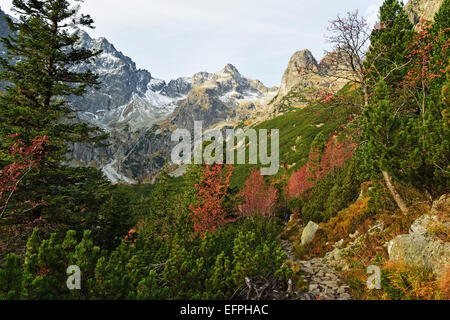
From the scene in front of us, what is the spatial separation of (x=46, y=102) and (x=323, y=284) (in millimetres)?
13715

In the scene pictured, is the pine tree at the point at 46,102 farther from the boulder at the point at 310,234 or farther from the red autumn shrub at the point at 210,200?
the boulder at the point at 310,234

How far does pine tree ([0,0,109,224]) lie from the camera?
28.5 feet

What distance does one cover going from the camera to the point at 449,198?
5.91m

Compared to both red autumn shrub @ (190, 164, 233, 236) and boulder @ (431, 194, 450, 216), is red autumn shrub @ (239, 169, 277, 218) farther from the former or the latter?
boulder @ (431, 194, 450, 216)

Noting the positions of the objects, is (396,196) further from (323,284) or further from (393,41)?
(393,41)

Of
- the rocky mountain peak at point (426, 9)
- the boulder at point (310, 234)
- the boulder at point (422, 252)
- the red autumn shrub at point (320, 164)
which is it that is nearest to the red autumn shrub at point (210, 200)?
the boulder at point (310, 234)

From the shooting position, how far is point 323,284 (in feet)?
22.2

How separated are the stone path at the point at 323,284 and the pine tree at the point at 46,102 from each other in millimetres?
9441

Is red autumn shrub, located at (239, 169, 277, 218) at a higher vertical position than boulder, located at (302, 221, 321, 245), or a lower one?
higher

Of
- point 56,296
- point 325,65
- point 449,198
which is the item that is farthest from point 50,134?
point 449,198

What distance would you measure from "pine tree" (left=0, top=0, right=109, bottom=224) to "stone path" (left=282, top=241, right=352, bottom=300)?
31.0 feet

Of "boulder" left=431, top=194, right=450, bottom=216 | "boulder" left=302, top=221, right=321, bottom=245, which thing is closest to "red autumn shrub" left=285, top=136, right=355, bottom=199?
"boulder" left=302, top=221, right=321, bottom=245
